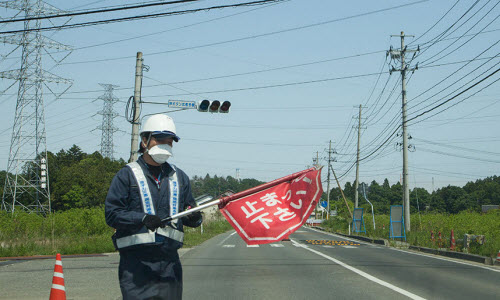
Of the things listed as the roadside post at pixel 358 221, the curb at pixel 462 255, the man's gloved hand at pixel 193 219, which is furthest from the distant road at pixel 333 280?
the roadside post at pixel 358 221

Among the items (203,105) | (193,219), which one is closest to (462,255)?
(203,105)

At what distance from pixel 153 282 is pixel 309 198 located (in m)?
1.40

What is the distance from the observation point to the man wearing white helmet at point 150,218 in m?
3.47

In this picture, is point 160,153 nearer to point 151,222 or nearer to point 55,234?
point 151,222

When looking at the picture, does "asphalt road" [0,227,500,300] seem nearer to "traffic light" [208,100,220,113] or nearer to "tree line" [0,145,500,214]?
"traffic light" [208,100,220,113]

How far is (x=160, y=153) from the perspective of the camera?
12.1ft

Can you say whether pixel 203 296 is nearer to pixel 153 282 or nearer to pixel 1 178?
pixel 153 282

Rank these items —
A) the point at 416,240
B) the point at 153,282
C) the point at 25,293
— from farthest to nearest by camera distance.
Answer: the point at 416,240, the point at 25,293, the point at 153,282

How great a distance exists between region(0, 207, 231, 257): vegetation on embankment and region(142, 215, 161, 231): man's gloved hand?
15651mm

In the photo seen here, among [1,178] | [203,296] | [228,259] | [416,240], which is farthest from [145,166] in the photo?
[1,178]

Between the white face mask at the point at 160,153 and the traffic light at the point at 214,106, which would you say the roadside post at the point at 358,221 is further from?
the white face mask at the point at 160,153

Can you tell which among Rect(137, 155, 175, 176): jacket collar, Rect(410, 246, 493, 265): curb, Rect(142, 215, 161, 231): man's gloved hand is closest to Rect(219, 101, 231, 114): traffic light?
Rect(410, 246, 493, 265): curb

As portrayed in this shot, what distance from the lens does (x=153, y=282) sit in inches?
138

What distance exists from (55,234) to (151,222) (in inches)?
965
